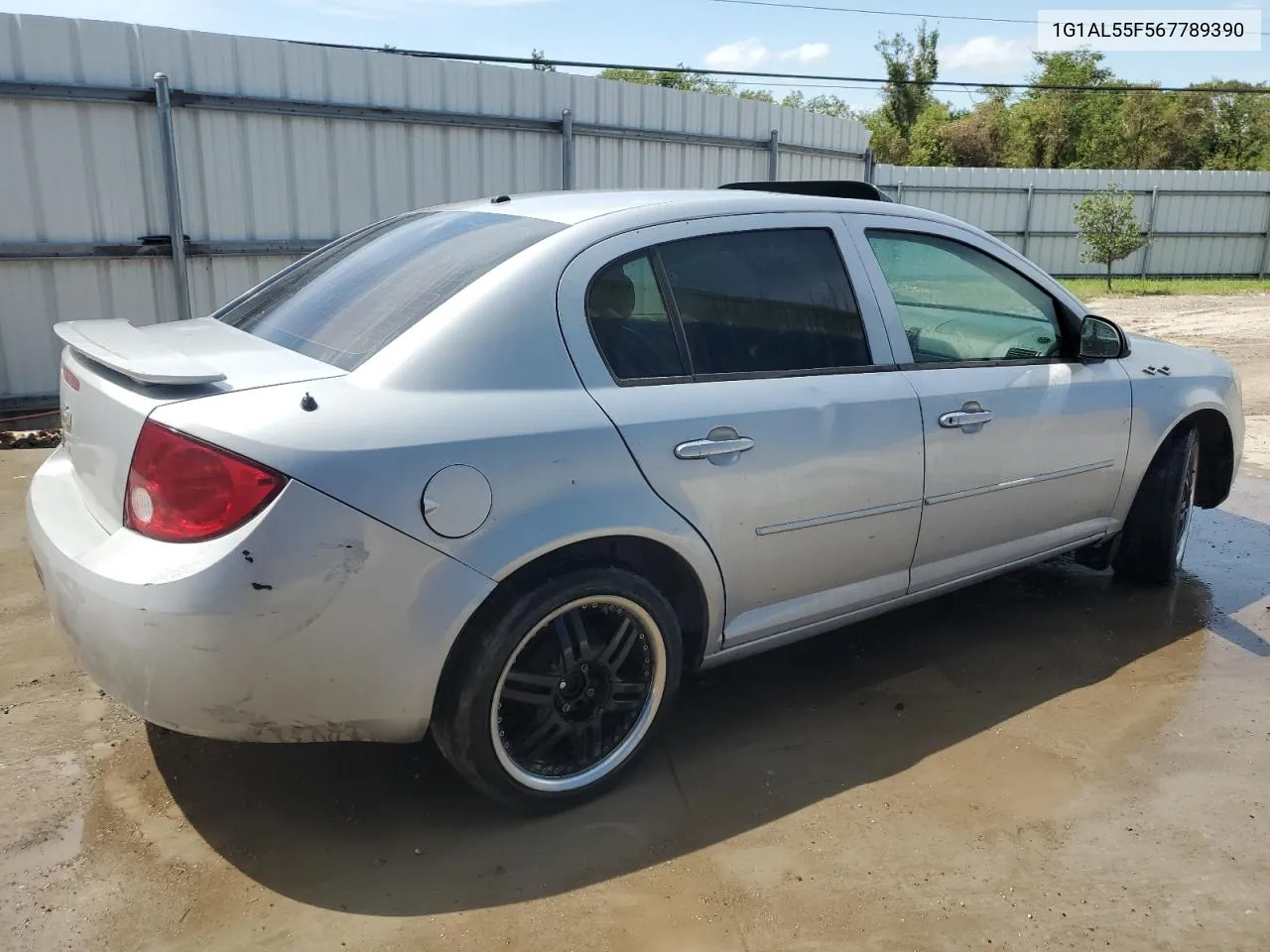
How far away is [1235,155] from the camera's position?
1446 inches

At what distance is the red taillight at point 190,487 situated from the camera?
229 centimetres

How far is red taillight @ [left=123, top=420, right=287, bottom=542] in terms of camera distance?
2.29 meters

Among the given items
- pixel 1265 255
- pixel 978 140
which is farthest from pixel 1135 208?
pixel 978 140

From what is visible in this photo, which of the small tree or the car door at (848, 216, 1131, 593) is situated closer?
the car door at (848, 216, 1131, 593)

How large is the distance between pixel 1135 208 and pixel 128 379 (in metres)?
26.0

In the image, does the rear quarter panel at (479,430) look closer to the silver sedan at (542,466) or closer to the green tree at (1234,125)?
the silver sedan at (542,466)

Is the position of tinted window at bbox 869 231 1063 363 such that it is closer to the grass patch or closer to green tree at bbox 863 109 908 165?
the grass patch

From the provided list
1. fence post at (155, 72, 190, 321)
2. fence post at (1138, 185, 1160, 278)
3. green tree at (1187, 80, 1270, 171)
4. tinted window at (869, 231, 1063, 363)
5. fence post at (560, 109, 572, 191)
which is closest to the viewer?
tinted window at (869, 231, 1063, 363)

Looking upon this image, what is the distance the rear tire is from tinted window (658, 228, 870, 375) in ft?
6.31

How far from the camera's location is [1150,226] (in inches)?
961

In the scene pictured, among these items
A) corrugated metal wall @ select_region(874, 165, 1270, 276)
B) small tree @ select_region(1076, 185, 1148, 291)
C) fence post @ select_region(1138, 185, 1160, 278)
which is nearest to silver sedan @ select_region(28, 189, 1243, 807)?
corrugated metal wall @ select_region(874, 165, 1270, 276)

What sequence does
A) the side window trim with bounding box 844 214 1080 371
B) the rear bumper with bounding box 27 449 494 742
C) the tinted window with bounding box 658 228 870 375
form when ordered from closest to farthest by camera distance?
the rear bumper with bounding box 27 449 494 742
the tinted window with bounding box 658 228 870 375
the side window trim with bounding box 844 214 1080 371

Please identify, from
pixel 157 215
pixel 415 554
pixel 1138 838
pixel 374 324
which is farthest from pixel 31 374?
pixel 1138 838

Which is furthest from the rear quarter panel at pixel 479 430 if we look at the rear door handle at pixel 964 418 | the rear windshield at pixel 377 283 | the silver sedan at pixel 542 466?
the rear door handle at pixel 964 418
